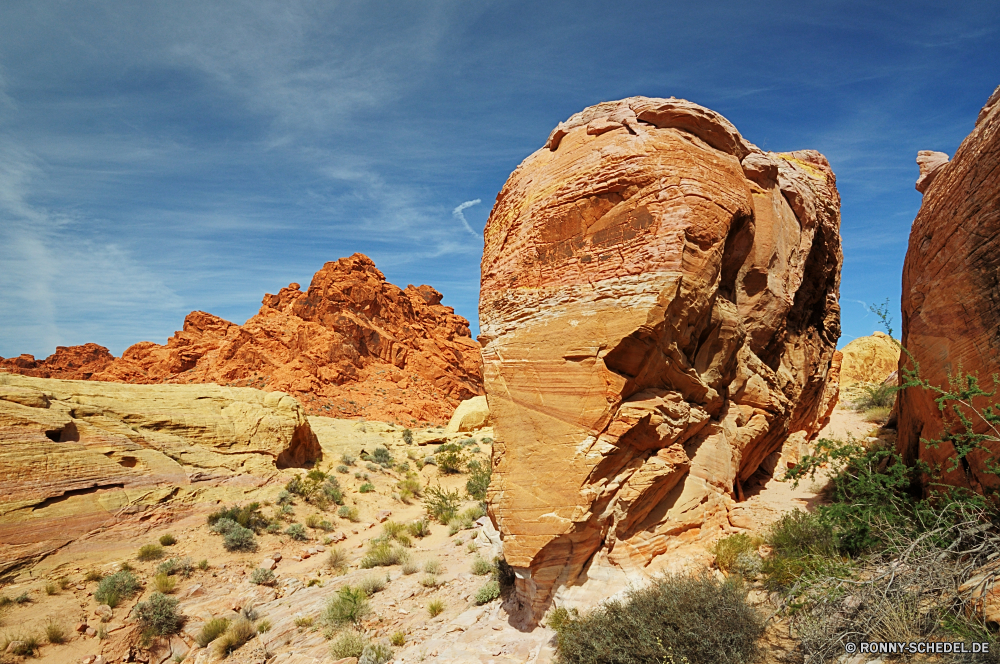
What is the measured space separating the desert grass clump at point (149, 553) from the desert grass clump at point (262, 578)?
84.4 inches

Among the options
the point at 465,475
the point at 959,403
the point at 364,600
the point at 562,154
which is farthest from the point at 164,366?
the point at 959,403

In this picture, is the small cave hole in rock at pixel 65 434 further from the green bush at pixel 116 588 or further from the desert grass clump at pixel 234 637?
the desert grass clump at pixel 234 637

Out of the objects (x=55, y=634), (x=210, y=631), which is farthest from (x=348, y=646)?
(x=55, y=634)

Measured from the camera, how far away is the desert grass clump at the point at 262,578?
10.7m

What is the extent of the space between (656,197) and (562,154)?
180cm

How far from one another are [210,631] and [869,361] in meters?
31.4

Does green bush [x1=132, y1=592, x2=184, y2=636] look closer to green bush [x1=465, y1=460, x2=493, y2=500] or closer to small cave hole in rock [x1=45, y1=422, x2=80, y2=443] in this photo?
small cave hole in rock [x1=45, y1=422, x2=80, y2=443]

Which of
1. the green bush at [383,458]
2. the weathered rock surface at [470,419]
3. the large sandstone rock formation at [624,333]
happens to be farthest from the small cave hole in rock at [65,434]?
the weathered rock surface at [470,419]

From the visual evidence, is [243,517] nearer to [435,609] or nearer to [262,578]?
[262,578]

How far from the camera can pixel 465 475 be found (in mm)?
19000

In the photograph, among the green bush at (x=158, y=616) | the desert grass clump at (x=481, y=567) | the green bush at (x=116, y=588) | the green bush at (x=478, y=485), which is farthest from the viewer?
the green bush at (x=478, y=485)

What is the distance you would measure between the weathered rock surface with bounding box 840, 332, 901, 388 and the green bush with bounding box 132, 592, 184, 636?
29370 mm

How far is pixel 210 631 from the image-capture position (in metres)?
8.70

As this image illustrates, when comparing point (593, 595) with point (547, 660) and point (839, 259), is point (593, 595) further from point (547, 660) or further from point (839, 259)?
point (839, 259)
